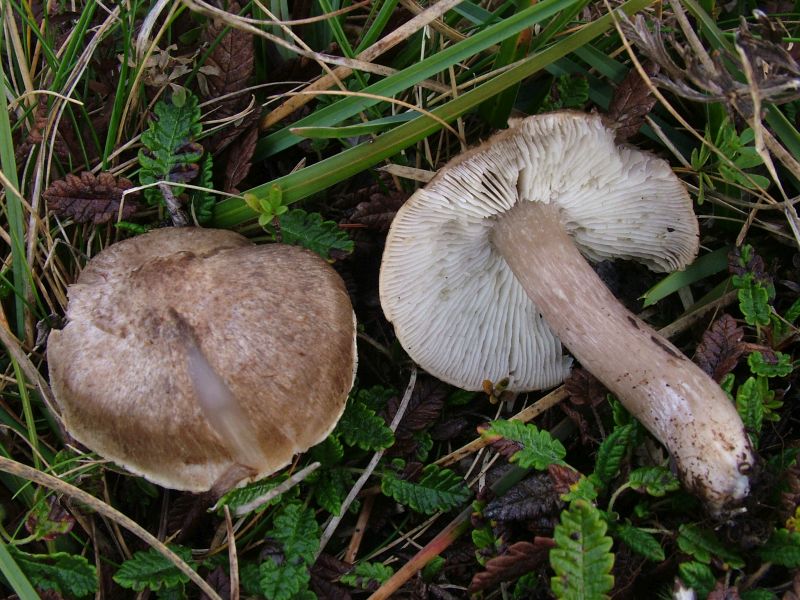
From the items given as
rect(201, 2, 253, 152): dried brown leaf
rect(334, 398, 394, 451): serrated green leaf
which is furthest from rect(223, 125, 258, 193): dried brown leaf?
rect(334, 398, 394, 451): serrated green leaf

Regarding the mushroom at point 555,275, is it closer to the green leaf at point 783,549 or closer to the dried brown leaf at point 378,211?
the green leaf at point 783,549

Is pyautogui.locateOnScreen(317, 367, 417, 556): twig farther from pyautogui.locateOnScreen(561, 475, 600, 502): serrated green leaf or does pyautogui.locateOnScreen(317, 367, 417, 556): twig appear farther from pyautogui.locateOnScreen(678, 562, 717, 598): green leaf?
pyautogui.locateOnScreen(678, 562, 717, 598): green leaf

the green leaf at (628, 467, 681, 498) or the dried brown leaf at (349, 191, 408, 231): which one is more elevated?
the dried brown leaf at (349, 191, 408, 231)

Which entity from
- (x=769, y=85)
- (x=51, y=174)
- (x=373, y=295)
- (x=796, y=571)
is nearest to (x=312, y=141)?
(x=373, y=295)

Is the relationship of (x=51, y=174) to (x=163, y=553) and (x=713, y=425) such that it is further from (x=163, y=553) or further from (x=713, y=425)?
(x=713, y=425)

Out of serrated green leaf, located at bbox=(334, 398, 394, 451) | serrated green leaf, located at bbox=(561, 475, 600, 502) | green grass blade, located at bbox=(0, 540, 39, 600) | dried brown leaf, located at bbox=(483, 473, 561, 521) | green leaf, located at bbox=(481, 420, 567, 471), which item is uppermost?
green leaf, located at bbox=(481, 420, 567, 471)

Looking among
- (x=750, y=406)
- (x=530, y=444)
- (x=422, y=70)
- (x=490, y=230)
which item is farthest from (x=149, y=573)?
(x=750, y=406)

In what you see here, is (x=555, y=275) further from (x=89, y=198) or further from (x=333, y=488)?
(x=89, y=198)

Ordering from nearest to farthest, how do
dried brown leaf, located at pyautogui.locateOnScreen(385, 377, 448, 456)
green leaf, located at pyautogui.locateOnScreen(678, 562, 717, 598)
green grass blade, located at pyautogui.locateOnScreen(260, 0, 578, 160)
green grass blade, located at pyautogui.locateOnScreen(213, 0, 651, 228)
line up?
green leaf, located at pyautogui.locateOnScreen(678, 562, 717, 598), green grass blade, located at pyautogui.locateOnScreen(260, 0, 578, 160), green grass blade, located at pyautogui.locateOnScreen(213, 0, 651, 228), dried brown leaf, located at pyautogui.locateOnScreen(385, 377, 448, 456)
